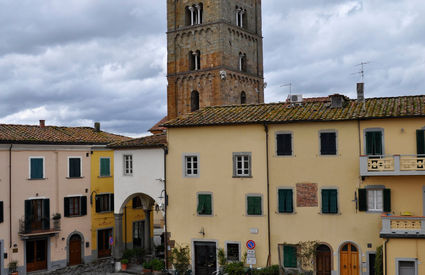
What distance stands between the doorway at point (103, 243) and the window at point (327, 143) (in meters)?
19.9

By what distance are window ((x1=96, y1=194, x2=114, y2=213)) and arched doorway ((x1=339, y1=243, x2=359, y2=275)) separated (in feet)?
65.7

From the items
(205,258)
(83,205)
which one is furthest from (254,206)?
(83,205)

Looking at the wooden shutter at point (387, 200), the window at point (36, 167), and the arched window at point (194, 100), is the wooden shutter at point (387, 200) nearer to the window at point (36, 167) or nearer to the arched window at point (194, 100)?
the window at point (36, 167)

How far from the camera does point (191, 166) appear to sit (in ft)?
107

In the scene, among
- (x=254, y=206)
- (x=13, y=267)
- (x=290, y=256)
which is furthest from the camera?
(x=13, y=267)

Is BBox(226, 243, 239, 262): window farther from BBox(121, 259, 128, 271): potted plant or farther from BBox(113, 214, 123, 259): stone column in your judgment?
BBox(113, 214, 123, 259): stone column

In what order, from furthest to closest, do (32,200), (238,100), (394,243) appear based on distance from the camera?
(238,100) < (32,200) < (394,243)

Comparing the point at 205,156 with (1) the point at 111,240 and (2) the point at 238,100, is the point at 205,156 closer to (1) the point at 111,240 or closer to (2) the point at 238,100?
(1) the point at 111,240

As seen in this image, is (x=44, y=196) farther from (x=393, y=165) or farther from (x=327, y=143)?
(x=393, y=165)

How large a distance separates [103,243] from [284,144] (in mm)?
18807

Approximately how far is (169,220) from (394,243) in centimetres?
1388

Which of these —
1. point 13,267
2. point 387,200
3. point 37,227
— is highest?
point 387,200

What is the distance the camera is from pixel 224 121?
31453 millimetres

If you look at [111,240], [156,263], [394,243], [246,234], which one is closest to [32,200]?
[111,240]
